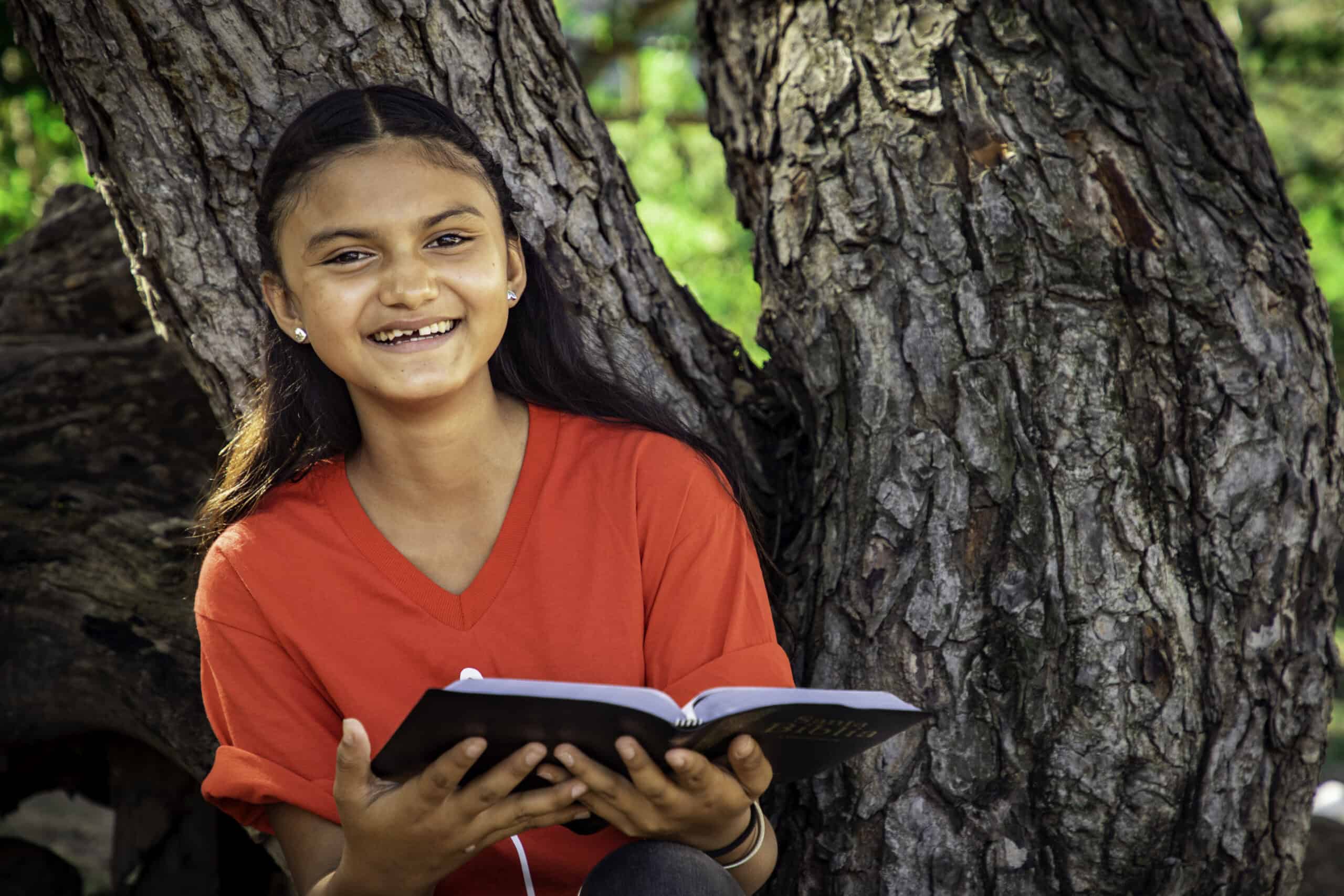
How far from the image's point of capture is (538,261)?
2281 millimetres

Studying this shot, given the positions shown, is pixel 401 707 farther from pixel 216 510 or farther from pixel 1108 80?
pixel 1108 80

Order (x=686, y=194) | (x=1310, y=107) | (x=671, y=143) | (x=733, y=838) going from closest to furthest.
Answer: (x=733, y=838), (x=1310, y=107), (x=686, y=194), (x=671, y=143)

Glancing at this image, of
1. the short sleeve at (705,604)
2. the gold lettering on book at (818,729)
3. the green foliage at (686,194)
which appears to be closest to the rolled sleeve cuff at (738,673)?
the short sleeve at (705,604)

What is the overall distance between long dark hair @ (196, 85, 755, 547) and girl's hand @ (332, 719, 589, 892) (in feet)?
2.21

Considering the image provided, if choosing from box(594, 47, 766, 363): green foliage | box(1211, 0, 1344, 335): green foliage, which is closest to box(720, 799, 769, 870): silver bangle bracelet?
box(594, 47, 766, 363): green foliage

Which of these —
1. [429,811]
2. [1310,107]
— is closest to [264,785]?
[429,811]

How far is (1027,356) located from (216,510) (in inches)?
58.3

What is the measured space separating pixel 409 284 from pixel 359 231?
0.40 feet

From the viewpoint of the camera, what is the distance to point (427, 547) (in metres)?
2.07

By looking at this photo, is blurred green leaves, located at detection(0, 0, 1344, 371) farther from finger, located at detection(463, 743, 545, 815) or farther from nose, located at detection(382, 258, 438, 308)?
finger, located at detection(463, 743, 545, 815)

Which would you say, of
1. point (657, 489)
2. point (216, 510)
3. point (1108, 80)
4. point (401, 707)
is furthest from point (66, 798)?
point (1108, 80)

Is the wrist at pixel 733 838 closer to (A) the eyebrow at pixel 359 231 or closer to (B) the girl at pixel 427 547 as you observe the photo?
(B) the girl at pixel 427 547

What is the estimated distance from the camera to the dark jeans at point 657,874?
1658mm

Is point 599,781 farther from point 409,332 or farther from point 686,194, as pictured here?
point 686,194
